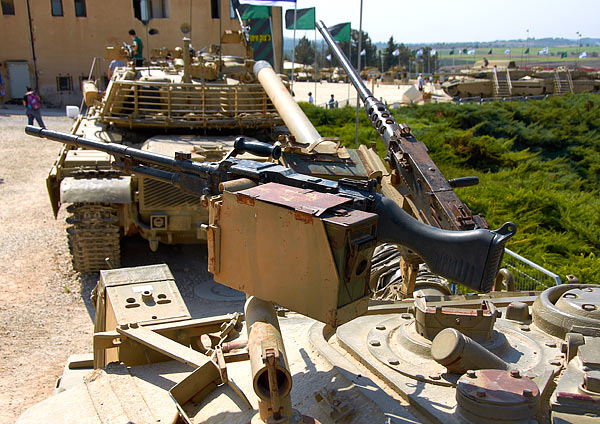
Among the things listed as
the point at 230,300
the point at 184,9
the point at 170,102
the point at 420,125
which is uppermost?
the point at 184,9

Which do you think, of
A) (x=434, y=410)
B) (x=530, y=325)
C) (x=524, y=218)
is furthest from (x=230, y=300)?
(x=434, y=410)

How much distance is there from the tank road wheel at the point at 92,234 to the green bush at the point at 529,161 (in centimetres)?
583

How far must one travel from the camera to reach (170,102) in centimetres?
1155

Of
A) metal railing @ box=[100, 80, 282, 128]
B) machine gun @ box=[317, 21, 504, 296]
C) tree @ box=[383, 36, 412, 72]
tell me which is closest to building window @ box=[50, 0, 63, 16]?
metal railing @ box=[100, 80, 282, 128]

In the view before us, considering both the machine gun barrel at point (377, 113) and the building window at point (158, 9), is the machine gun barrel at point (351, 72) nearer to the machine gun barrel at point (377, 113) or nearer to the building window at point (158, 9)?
the machine gun barrel at point (377, 113)

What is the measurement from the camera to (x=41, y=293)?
31.1ft

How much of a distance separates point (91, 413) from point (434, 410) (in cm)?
179

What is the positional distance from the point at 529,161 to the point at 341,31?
6541mm

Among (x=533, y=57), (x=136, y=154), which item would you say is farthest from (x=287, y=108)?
(x=533, y=57)

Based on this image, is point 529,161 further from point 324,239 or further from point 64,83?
point 64,83

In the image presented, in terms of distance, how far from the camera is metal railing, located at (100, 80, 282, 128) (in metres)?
11.4

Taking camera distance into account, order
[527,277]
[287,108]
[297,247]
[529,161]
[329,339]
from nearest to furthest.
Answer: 1. [297,247]
2. [329,339]
3. [527,277]
4. [287,108]
5. [529,161]

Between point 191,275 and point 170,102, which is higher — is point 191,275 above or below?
below

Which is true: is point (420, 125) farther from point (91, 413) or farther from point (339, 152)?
point (91, 413)
